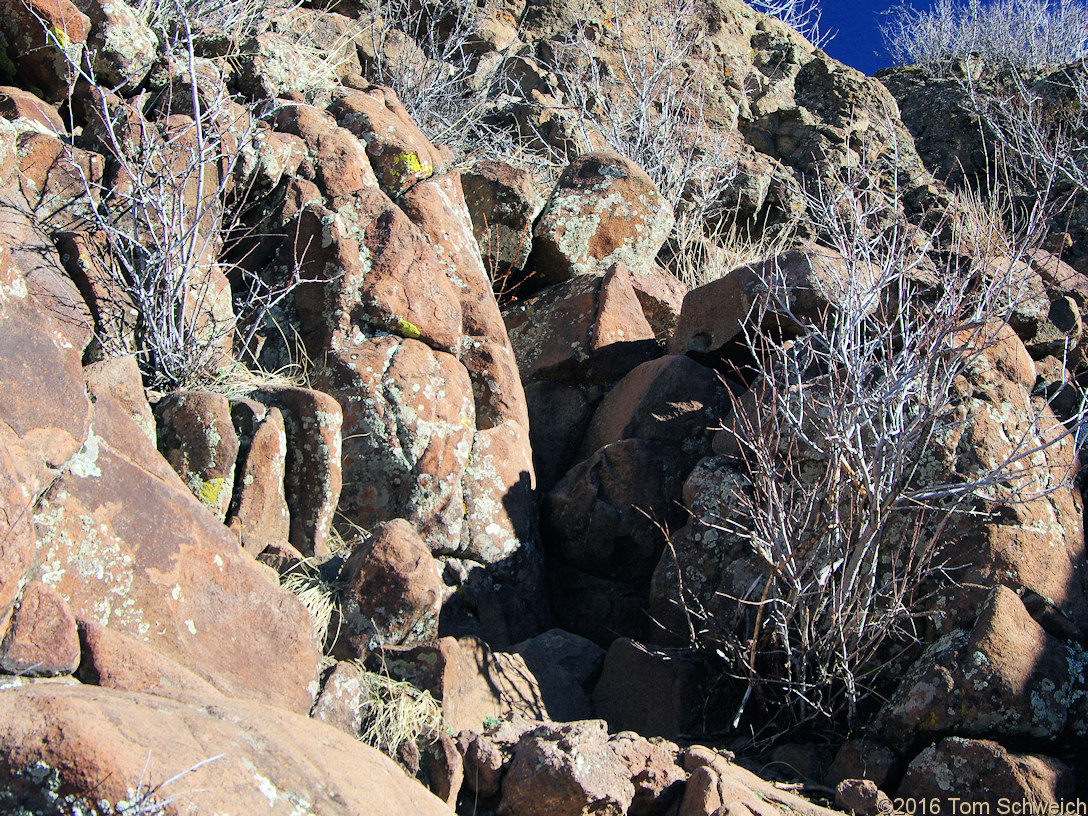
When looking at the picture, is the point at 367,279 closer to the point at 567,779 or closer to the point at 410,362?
the point at 410,362

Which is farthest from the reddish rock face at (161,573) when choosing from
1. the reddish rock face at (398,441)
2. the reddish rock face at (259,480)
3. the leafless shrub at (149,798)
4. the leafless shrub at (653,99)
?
the leafless shrub at (653,99)

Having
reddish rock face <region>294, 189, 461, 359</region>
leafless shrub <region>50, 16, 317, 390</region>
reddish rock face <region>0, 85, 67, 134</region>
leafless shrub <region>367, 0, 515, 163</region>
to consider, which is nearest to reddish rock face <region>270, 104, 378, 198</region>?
reddish rock face <region>294, 189, 461, 359</region>

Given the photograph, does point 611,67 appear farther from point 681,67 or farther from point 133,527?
point 133,527

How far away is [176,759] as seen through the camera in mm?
2285

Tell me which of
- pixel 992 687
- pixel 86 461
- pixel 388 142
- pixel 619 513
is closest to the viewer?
pixel 86 461

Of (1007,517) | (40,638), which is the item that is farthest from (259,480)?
(1007,517)

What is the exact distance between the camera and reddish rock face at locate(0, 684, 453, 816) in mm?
2156

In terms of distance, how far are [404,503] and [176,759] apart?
243 centimetres

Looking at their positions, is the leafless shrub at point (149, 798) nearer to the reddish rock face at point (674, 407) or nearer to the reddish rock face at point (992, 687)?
the reddish rock face at point (992, 687)

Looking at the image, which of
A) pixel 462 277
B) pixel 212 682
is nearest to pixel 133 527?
pixel 212 682

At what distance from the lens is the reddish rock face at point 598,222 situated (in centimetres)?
697

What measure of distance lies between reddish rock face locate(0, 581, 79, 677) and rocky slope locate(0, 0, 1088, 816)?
0.03ft

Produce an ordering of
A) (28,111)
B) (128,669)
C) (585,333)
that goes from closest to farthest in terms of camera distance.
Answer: (128,669) → (28,111) → (585,333)

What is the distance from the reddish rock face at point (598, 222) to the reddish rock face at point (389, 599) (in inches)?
139
